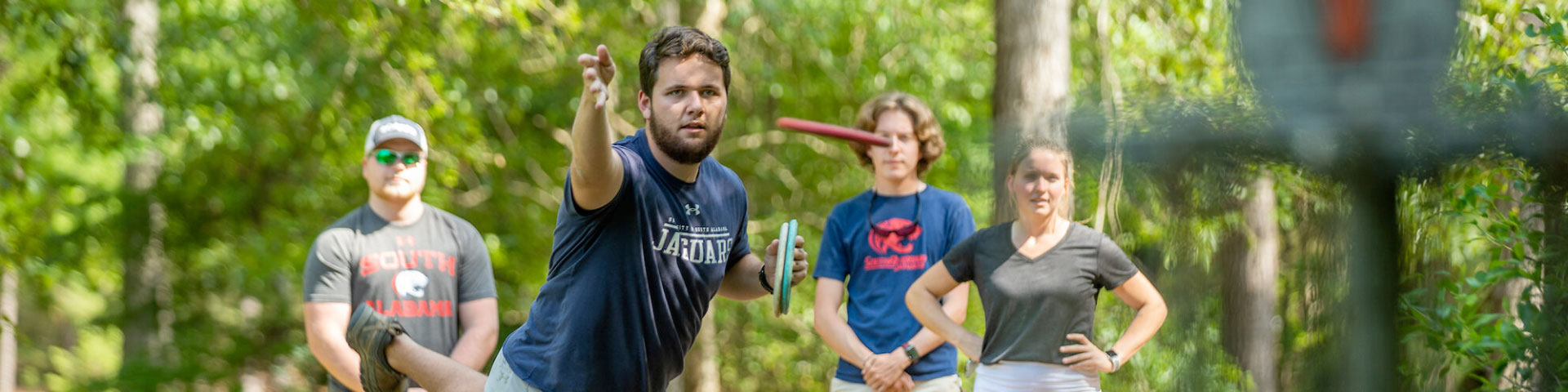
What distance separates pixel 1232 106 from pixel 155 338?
10749mm

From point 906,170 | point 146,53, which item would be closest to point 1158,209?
point 906,170

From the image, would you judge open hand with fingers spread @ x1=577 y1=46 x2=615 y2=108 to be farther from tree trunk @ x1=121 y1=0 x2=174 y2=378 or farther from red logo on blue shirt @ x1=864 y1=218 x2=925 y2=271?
tree trunk @ x1=121 y1=0 x2=174 y2=378

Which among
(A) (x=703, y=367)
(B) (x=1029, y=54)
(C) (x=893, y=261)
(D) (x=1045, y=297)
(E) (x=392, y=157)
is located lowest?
(A) (x=703, y=367)

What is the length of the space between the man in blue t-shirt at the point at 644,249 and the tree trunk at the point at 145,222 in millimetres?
6449

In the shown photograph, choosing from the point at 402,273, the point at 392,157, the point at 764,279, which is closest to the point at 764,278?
the point at 764,279

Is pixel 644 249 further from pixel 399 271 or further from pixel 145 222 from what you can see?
pixel 145 222

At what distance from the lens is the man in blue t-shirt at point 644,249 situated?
2828mm

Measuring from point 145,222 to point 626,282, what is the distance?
8.48m

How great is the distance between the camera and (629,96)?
10.5 m

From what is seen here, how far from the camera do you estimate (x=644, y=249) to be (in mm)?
2875

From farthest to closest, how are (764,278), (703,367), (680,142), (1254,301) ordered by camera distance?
(703,367) → (764,278) → (680,142) → (1254,301)

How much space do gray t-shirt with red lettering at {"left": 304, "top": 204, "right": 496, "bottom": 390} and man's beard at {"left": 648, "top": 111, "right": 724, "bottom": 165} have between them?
1.68 metres

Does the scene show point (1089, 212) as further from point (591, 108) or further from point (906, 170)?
point (906, 170)

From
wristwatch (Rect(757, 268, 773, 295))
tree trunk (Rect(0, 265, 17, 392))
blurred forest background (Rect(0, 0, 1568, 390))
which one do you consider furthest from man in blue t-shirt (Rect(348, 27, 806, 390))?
tree trunk (Rect(0, 265, 17, 392))
